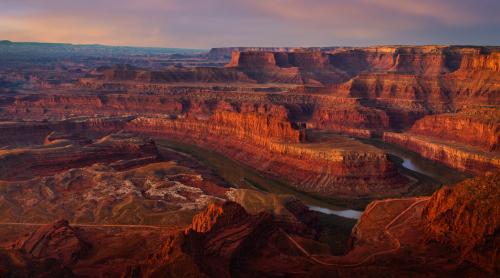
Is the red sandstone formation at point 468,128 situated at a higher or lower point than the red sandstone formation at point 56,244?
higher

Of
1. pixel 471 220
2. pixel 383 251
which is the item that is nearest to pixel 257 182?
pixel 383 251

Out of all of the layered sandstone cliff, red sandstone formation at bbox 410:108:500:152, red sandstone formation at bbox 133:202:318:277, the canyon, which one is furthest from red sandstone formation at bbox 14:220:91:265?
red sandstone formation at bbox 410:108:500:152

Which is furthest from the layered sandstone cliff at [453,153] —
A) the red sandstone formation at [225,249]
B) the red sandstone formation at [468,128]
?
the red sandstone formation at [225,249]

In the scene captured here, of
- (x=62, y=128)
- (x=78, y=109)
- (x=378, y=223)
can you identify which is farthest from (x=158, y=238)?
(x=78, y=109)

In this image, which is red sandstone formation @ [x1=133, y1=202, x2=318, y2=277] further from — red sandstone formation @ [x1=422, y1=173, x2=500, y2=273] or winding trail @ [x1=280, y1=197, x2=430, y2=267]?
red sandstone formation @ [x1=422, y1=173, x2=500, y2=273]

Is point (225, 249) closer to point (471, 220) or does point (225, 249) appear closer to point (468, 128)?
point (471, 220)

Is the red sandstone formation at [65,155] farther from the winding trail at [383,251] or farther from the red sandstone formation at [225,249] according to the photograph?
the winding trail at [383,251]

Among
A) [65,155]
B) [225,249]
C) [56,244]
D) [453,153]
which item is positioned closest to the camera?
[225,249]
